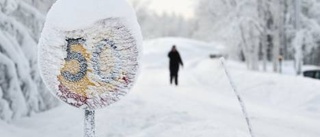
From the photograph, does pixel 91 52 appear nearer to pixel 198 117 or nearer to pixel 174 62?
pixel 198 117

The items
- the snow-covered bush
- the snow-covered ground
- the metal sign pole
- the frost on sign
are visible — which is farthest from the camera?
the snow-covered bush

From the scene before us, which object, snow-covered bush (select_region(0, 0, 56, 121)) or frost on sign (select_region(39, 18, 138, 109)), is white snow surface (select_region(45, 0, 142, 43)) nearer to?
frost on sign (select_region(39, 18, 138, 109))

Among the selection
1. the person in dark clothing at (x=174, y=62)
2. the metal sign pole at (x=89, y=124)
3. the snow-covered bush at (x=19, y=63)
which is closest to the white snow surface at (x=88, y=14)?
the metal sign pole at (x=89, y=124)

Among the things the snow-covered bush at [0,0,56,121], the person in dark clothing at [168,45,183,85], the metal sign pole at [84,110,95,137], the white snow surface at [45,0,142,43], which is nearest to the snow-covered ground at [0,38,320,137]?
the snow-covered bush at [0,0,56,121]

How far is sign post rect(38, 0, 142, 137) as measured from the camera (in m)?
4.21

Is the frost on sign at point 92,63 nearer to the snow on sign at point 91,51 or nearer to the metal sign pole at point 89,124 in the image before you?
the snow on sign at point 91,51

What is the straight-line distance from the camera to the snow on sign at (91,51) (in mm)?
4203

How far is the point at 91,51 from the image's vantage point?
13.8 feet

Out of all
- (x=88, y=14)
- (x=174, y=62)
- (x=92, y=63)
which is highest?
(x=88, y=14)

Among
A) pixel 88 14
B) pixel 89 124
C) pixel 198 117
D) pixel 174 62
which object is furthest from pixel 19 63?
pixel 174 62

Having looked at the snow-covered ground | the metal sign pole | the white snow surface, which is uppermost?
the white snow surface

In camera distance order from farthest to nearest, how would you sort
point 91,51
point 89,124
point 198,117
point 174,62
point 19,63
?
point 174,62, point 198,117, point 19,63, point 89,124, point 91,51

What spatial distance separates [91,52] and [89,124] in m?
0.62

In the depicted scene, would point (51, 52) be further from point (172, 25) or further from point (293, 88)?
point (172, 25)
